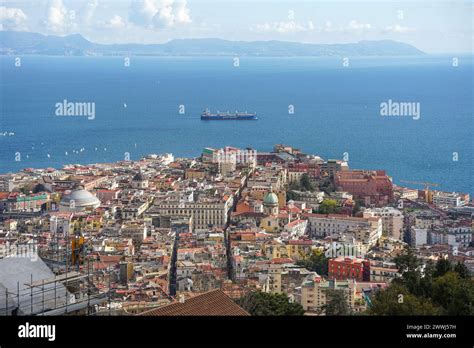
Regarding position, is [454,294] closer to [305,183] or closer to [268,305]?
[268,305]

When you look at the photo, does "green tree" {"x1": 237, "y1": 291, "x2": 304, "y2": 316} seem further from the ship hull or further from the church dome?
the ship hull

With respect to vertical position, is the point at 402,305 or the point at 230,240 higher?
the point at 402,305

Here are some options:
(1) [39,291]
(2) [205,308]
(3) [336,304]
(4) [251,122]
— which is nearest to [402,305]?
(2) [205,308]

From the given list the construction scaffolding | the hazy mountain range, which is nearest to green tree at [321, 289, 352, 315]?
the construction scaffolding

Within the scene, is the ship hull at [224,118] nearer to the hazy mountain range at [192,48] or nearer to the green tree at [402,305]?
the hazy mountain range at [192,48]

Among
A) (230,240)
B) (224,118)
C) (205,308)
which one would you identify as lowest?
(230,240)

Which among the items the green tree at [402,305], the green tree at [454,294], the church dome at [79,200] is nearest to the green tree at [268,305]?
the green tree at [402,305]
